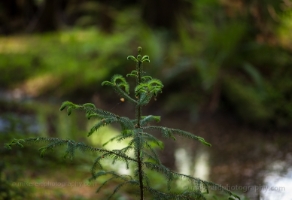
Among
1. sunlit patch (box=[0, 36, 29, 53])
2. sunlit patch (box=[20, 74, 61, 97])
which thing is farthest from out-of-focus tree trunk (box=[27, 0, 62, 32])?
sunlit patch (box=[20, 74, 61, 97])

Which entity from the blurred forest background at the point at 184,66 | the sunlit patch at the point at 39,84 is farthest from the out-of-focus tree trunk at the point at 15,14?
the sunlit patch at the point at 39,84

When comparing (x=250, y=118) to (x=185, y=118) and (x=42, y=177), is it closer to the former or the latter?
(x=185, y=118)

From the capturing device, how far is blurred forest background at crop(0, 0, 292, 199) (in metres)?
7.62

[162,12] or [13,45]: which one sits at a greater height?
[13,45]

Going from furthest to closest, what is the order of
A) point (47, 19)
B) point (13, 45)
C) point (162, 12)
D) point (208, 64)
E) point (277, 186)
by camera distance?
point (47, 19) → point (13, 45) → point (162, 12) → point (208, 64) → point (277, 186)

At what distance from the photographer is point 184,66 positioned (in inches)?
346

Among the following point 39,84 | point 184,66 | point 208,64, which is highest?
point 39,84

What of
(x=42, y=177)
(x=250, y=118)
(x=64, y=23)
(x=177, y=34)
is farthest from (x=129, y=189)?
(x=64, y=23)

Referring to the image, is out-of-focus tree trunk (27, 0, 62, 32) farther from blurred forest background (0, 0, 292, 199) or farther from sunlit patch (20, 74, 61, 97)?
sunlit patch (20, 74, 61, 97)

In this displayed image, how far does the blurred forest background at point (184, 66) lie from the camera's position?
7625 millimetres

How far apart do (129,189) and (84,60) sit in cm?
757

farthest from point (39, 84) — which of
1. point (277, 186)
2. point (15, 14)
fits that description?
point (15, 14)

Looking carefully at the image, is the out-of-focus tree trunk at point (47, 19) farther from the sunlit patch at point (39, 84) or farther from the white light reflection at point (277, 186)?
the white light reflection at point (277, 186)

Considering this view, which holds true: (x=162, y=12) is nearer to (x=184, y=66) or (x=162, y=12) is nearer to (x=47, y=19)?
(x=184, y=66)
